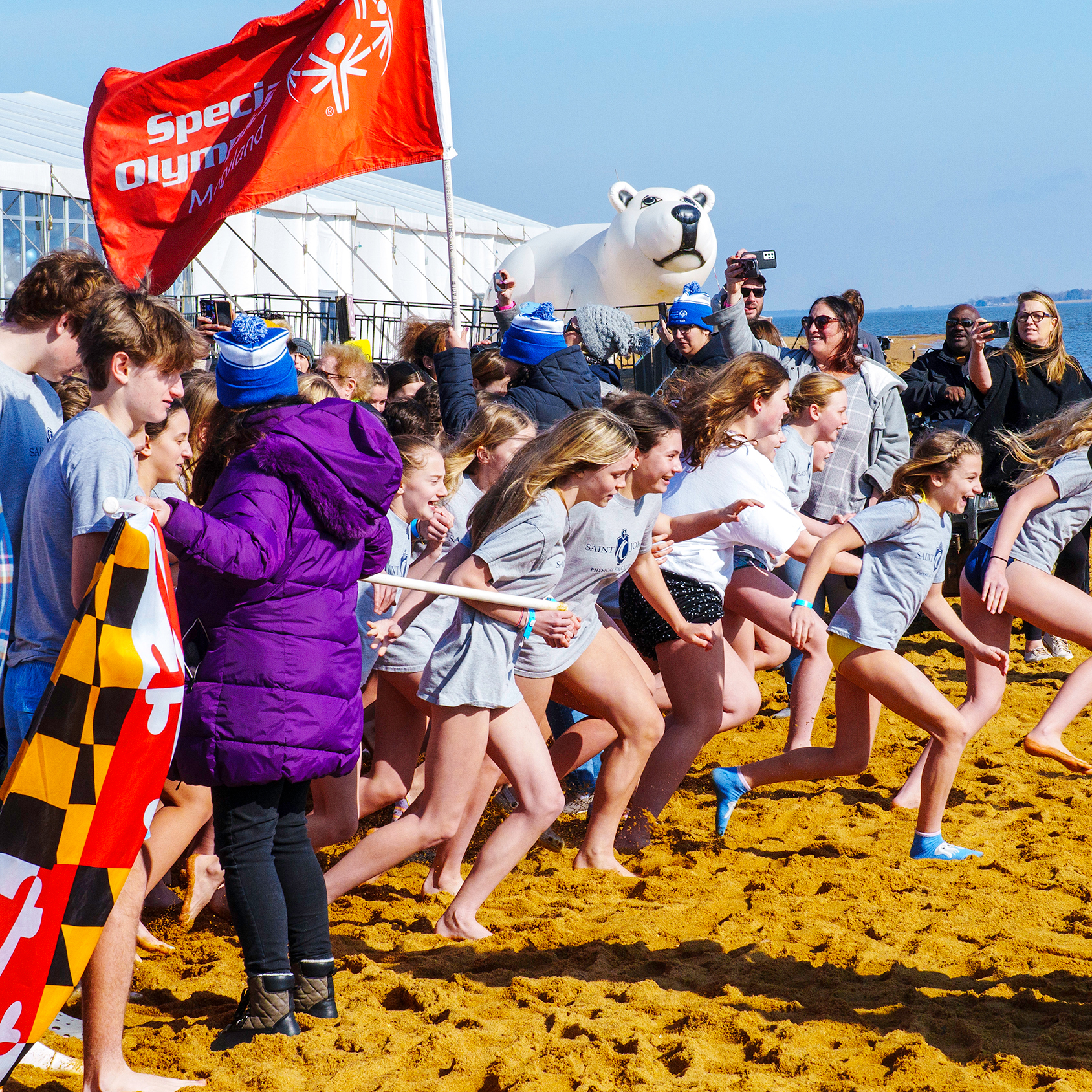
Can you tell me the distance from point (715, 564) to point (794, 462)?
137cm

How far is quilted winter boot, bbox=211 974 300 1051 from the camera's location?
3.21 metres

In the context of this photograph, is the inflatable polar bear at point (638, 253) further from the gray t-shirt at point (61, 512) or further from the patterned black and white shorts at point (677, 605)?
the gray t-shirt at point (61, 512)

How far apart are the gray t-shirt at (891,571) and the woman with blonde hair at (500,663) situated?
1334mm

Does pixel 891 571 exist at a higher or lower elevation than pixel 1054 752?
higher

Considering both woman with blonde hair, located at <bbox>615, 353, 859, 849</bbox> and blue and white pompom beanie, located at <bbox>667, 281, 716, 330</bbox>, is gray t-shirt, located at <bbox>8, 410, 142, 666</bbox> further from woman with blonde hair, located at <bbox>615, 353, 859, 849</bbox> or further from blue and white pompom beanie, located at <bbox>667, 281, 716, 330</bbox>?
blue and white pompom beanie, located at <bbox>667, 281, 716, 330</bbox>

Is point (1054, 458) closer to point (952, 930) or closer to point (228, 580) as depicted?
point (952, 930)

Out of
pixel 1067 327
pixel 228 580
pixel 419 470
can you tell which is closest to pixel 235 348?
pixel 228 580

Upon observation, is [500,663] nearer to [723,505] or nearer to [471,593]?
[471,593]

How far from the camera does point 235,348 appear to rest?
10.6 ft

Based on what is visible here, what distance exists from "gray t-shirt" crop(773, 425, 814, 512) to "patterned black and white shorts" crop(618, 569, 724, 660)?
1300mm

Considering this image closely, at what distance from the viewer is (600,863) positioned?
16.2ft

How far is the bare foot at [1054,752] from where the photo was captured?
5695 millimetres

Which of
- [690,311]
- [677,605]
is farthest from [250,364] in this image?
[690,311]

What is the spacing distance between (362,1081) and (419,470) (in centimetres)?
222
